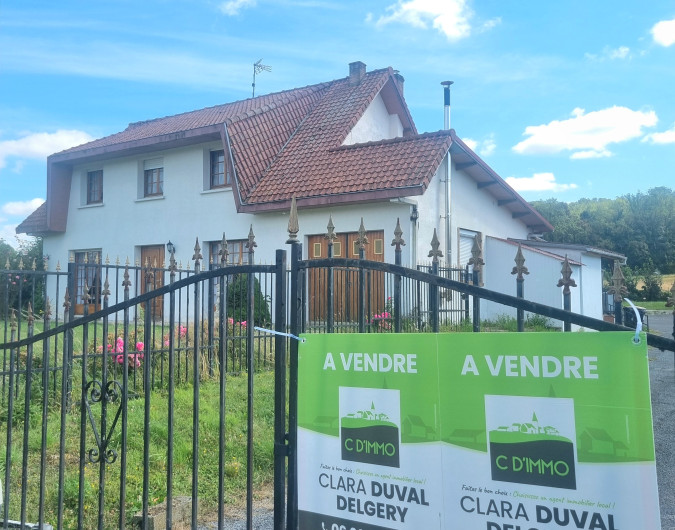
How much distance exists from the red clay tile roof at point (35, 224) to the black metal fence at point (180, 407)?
12112 millimetres

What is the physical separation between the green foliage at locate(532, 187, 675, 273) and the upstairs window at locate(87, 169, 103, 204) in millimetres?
41009

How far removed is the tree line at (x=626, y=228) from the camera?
5469cm

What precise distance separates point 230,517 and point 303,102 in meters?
17.1

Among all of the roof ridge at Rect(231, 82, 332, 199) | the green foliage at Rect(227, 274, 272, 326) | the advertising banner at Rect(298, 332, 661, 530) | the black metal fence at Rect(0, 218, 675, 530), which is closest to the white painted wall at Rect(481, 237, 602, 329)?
the roof ridge at Rect(231, 82, 332, 199)

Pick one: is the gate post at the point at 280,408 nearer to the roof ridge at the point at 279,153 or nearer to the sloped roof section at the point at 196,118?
the roof ridge at the point at 279,153

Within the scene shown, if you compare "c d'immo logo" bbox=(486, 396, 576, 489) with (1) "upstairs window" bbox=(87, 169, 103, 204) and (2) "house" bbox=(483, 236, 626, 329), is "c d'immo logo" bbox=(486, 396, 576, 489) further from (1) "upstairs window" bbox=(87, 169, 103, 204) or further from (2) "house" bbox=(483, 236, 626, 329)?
(1) "upstairs window" bbox=(87, 169, 103, 204)

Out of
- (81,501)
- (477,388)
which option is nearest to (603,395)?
(477,388)

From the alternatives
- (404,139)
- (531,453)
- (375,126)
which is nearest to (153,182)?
(375,126)

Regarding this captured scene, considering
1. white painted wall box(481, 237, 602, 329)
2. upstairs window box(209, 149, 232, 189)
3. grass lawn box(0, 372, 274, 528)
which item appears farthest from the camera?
upstairs window box(209, 149, 232, 189)

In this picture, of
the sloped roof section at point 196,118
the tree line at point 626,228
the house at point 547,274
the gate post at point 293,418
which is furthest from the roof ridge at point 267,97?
the tree line at point 626,228

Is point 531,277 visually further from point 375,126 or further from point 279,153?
point 279,153

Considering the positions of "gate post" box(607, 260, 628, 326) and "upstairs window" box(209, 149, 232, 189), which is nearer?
"gate post" box(607, 260, 628, 326)

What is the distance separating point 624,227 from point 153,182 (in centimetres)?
5289

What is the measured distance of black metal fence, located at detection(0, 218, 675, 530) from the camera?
2.70 m
